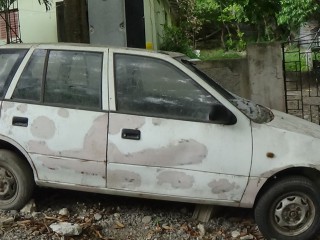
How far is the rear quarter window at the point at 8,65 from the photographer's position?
482 centimetres

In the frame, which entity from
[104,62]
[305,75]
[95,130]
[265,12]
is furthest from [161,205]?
[305,75]

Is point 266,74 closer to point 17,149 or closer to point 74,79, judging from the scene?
point 74,79

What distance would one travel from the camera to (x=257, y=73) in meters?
7.66

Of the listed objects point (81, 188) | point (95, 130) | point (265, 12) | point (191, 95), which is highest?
point (265, 12)

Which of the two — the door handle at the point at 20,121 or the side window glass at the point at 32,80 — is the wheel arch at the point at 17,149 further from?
the side window glass at the point at 32,80

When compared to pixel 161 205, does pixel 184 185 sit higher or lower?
higher

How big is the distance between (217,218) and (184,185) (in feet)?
2.27

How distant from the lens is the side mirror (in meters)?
4.31

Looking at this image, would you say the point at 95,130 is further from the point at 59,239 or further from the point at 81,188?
the point at 59,239

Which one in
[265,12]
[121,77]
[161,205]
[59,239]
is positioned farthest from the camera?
[265,12]

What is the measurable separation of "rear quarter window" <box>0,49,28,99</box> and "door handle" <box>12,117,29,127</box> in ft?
0.94

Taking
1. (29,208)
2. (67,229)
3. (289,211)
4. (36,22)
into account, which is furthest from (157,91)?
(36,22)

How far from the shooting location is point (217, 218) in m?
4.87

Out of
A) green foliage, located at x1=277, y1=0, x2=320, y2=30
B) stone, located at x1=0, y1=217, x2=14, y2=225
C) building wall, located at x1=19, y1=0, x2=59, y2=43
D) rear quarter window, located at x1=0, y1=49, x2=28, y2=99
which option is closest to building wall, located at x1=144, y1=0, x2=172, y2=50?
building wall, located at x1=19, y1=0, x2=59, y2=43
